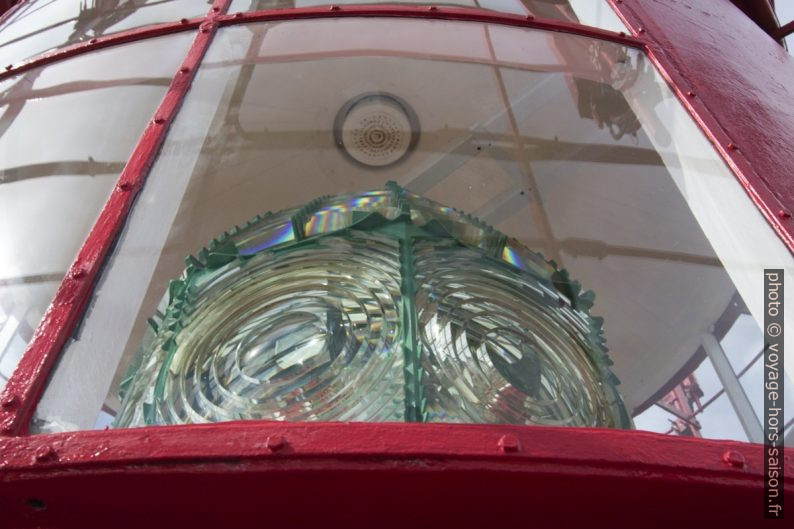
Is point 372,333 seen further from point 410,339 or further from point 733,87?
point 733,87

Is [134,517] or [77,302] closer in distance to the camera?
[134,517]

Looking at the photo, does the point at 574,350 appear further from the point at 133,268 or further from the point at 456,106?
the point at 456,106

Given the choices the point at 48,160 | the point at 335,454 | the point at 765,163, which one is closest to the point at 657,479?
the point at 335,454

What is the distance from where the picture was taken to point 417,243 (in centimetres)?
152

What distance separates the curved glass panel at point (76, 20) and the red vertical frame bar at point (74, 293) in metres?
0.90

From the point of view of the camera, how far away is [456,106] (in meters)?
2.68

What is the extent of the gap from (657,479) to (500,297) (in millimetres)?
671

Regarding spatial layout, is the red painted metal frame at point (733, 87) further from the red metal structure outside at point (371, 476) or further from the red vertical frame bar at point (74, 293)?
the red vertical frame bar at point (74, 293)

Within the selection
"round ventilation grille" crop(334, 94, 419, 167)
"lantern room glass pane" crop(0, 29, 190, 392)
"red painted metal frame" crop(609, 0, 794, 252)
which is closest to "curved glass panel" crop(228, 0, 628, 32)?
"red painted metal frame" crop(609, 0, 794, 252)

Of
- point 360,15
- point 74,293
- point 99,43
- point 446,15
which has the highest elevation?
point 99,43

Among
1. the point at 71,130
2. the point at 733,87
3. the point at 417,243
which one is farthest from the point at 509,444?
the point at 71,130

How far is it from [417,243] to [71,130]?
112cm

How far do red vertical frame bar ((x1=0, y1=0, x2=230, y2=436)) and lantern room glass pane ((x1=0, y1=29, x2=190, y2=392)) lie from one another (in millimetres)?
459

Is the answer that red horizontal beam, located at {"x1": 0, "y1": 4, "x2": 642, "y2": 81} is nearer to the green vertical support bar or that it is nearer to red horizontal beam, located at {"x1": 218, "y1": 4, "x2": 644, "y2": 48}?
red horizontal beam, located at {"x1": 218, "y1": 4, "x2": 644, "y2": 48}
